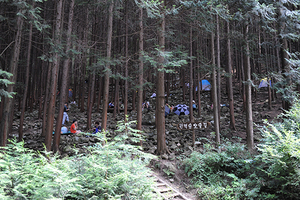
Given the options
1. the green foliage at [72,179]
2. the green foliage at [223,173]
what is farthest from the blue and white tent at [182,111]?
the green foliage at [72,179]

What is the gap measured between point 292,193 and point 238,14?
6.95m

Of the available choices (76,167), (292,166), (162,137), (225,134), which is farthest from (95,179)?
(225,134)

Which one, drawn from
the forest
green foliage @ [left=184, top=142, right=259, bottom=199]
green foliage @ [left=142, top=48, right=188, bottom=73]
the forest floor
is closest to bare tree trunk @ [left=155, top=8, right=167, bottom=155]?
the forest

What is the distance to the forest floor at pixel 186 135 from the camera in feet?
22.4

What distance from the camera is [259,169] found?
215 inches

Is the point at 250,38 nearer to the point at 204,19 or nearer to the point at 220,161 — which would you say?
the point at 204,19

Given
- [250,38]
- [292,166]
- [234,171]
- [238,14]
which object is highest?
[238,14]

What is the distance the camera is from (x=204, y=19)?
28.5 ft

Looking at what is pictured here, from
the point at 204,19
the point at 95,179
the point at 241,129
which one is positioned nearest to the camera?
the point at 95,179

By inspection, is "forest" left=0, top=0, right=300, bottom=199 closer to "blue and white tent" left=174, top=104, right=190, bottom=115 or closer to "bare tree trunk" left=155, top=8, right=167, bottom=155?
"bare tree trunk" left=155, top=8, right=167, bottom=155

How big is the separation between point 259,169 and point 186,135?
21.2 ft

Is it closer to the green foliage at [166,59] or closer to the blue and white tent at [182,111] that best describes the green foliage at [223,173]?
the green foliage at [166,59]

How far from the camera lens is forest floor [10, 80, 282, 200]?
6.83 m

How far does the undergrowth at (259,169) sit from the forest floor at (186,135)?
1.45 feet
